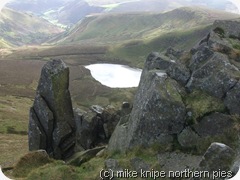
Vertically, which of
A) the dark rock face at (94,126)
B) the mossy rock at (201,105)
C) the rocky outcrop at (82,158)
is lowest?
the dark rock face at (94,126)

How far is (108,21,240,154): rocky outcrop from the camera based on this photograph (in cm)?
2464

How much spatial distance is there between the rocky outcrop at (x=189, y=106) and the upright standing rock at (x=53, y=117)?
8.29 metres

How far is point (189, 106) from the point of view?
1011 inches

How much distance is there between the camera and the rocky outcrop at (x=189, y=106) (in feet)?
80.8

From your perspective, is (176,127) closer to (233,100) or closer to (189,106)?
(189,106)

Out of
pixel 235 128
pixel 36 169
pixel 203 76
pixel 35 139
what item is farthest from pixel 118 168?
pixel 35 139

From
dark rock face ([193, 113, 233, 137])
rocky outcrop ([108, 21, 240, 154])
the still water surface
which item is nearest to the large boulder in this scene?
rocky outcrop ([108, 21, 240, 154])

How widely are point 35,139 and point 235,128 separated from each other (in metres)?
20.4

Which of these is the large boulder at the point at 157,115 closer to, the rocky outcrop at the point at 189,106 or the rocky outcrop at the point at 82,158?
the rocky outcrop at the point at 189,106

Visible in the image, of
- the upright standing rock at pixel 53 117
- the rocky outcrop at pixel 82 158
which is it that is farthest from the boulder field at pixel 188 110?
the rocky outcrop at pixel 82 158

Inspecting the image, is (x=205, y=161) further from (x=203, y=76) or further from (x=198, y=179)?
(x=203, y=76)

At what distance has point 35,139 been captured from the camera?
117 ft

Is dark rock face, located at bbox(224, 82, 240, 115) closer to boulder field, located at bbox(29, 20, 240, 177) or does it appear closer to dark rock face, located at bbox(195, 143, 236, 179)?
boulder field, located at bbox(29, 20, 240, 177)

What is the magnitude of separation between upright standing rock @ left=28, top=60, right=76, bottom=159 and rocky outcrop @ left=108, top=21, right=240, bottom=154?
8.29 meters
